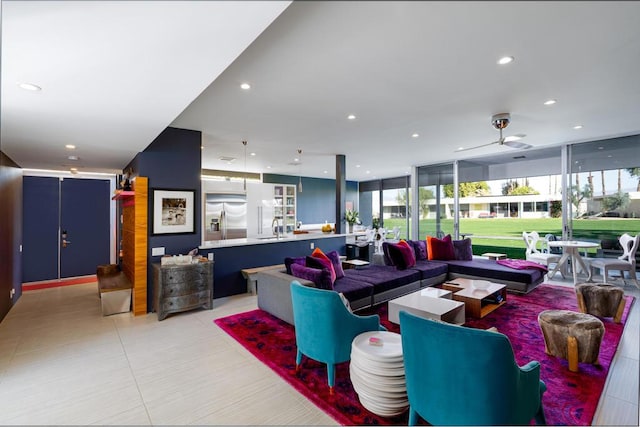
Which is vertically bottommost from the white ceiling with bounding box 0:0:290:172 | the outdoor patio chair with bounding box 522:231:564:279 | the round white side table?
the round white side table

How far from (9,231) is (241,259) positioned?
3252 mm

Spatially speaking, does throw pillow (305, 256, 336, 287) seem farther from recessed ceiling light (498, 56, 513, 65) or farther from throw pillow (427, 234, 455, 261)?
throw pillow (427, 234, 455, 261)

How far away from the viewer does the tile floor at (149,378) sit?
1.98 metres

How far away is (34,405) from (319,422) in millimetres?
2149

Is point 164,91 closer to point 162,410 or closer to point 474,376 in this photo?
point 162,410

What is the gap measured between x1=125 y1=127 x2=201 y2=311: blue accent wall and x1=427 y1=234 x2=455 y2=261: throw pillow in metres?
4.34

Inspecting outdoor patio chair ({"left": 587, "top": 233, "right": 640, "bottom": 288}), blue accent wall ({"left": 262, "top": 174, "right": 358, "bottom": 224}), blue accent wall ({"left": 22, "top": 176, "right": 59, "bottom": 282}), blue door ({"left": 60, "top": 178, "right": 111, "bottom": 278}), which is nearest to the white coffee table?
outdoor patio chair ({"left": 587, "top": 233, "right": 640, "bottom": 288})

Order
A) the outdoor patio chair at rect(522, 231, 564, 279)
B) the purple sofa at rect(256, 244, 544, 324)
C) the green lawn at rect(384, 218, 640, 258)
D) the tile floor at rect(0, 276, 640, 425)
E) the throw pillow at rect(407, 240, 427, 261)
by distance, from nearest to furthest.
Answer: the tile floor at rect(0, 276, 640, 425) < the purple sofa at rect(256, 244, 544, 324) < the green lawn at rect(384, 218, 640, 258) < the throw pillow at rect(407, 240, 427, 261) < the outdoor patio chair at rect(522, 231, 564, 279)

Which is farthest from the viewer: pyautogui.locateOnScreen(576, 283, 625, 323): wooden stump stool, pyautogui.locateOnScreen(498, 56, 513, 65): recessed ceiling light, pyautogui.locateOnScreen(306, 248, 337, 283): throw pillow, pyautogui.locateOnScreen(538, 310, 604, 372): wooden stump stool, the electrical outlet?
the electrical outlet

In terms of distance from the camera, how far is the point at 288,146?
5.62 metres

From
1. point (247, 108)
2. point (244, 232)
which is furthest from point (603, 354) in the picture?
point (244, 232)

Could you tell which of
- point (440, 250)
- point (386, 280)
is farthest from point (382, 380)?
point (440, 250)

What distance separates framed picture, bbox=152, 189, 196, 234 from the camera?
13.6 ft

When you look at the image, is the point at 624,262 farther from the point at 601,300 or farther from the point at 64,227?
the point at 64,227
